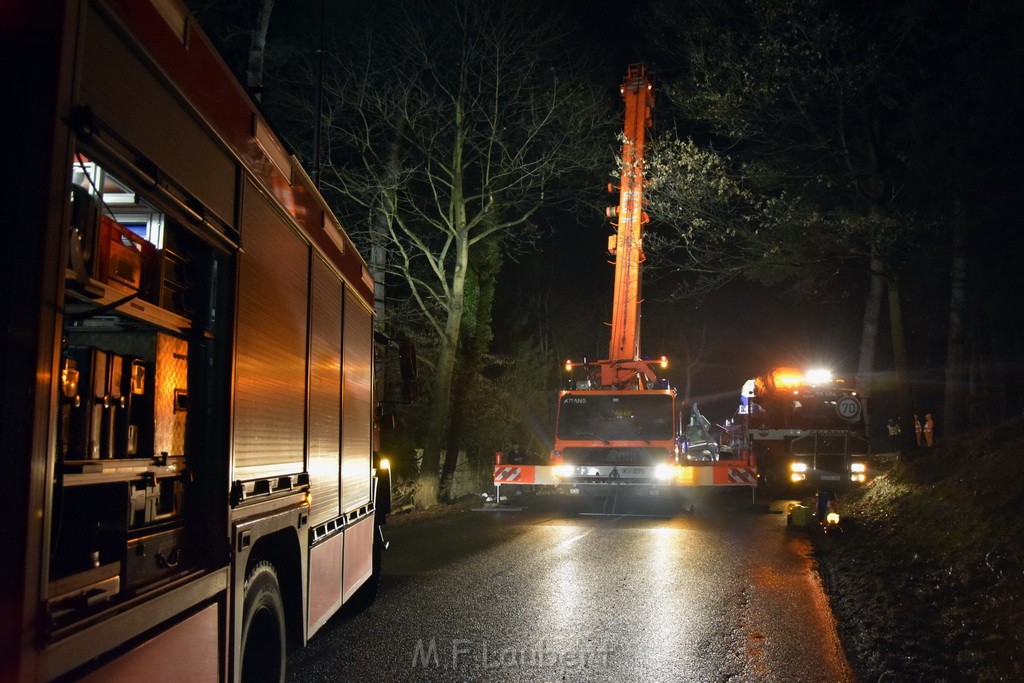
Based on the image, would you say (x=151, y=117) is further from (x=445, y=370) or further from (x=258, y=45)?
(x=445, y=370)

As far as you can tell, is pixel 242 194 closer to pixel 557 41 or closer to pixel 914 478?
pixel 914 478

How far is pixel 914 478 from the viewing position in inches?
576

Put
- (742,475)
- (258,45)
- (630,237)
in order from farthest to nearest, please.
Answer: (630,237)
(742,475)
(258,45)

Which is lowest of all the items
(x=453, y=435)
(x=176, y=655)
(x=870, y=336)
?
(x=176, y=655)

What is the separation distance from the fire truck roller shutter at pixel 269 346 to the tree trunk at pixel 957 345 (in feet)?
47.9

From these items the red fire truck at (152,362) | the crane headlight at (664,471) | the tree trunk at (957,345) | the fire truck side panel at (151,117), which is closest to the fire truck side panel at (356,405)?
the red fire truck at (152,362)

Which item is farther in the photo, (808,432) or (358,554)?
(808,432)

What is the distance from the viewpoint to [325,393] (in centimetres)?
598

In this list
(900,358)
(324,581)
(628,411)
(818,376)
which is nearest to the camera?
(324,581)

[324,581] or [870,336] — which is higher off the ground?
[870,336]

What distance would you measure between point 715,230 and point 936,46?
508 centimetres

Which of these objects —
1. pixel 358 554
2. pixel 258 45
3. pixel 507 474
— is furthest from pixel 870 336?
pixel 358 554

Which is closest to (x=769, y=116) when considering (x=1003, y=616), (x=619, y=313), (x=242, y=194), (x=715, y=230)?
(x=715, y=230)

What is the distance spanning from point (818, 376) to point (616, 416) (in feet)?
20.4
